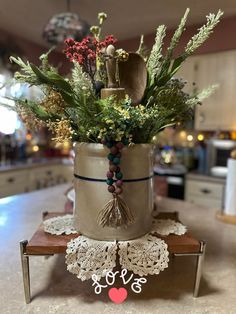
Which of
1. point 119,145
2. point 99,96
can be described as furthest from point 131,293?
point 99,96

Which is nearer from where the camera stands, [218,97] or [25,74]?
[25,74]

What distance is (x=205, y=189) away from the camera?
243 centimetres

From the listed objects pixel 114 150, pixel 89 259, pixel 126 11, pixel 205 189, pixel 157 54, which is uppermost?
pixel 126 11

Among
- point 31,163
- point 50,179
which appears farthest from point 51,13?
point 50,179

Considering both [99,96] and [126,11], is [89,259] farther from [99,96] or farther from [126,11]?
[126,11]

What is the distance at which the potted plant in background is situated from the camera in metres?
0.59

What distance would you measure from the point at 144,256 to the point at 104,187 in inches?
7.2

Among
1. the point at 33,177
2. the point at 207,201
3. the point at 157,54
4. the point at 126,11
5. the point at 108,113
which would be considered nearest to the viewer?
the point at 108,113

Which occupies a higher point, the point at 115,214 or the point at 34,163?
the point at 115,214

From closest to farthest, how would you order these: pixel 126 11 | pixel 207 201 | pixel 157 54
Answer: pixel 157 54 → pixel 126 11 → pixel 207 201

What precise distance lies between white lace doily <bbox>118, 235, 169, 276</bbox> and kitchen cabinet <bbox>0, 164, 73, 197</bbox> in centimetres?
175

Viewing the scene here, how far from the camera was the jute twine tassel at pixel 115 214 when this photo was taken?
60cm

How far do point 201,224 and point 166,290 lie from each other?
0.49 meters

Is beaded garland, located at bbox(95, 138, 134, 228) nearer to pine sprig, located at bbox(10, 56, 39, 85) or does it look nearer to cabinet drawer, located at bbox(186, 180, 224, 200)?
pine sprig, located at bbox(10, 56, 39, 85)
